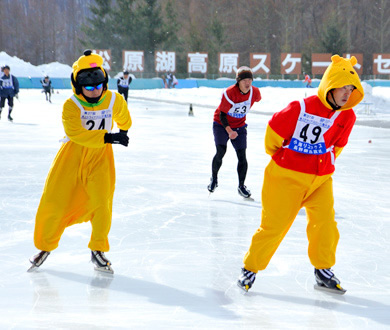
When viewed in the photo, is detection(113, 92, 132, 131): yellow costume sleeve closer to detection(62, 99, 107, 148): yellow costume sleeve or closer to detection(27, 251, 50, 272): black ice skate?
detection(62, 99, 107, 148): yellow costume sleeve

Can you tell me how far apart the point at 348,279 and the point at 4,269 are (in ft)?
7.04

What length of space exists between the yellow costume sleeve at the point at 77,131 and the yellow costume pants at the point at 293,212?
41.6 inches

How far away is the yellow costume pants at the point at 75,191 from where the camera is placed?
377 cm

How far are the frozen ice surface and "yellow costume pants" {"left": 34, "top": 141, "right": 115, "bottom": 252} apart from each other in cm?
24

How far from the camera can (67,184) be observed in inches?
149

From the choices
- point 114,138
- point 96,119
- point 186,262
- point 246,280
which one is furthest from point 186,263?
point 96,119

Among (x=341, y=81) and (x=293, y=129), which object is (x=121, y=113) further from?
(x=341, y=81)

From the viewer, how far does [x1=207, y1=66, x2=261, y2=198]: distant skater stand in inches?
239

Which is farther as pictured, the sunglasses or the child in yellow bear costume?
the sunglasses

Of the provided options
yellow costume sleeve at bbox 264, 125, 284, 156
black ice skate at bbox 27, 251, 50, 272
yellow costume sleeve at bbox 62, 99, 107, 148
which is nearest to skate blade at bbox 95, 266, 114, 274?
black ice skate at bbox 27, 251, 50, 272

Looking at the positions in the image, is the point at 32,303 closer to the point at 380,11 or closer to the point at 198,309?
the point at 198,309

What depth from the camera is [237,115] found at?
6.29m

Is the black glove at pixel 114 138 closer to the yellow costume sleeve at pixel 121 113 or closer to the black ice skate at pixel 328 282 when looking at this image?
the yellow costume sleeve at pixel 121 113

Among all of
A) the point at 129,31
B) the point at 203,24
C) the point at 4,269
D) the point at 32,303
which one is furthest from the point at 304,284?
the point at 203,24
